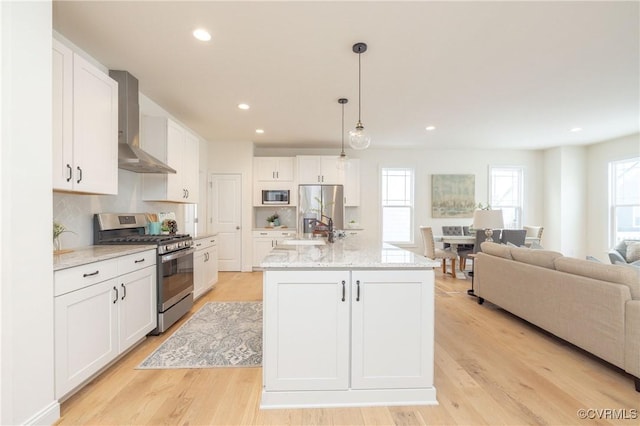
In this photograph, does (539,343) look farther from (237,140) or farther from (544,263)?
(237,140)

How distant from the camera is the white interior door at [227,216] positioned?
5785 mm

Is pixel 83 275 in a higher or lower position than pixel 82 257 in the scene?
lower

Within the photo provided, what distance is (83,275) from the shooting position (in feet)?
6.21

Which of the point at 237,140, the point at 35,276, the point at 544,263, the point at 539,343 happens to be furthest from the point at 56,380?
the point at 237,140

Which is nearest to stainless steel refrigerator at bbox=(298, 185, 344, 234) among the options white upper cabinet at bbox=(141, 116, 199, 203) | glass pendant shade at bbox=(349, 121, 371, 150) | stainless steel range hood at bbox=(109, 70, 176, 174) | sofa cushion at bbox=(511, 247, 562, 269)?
white upper cabinet at bbox=(141, 116, 199, 203)

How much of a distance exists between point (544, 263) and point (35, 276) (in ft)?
12.8

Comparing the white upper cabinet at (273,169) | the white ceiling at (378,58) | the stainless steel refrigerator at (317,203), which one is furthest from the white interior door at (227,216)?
the white ceiling at (378,58)

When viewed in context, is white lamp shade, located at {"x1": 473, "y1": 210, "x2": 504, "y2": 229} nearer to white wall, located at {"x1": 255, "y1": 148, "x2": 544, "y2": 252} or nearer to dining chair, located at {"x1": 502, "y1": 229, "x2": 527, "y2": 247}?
dining chair, located at {"x1": 502, "y1": 229, "x2": 527, "y2": 247}

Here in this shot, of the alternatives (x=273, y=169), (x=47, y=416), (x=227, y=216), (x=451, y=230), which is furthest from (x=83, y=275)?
(x=451, y=230)

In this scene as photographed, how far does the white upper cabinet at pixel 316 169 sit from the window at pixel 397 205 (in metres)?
1.37

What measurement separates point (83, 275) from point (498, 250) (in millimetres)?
4021

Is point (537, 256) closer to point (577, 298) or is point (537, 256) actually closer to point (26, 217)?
point (577, 298)

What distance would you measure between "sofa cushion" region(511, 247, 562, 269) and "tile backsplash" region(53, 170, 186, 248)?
433 centimetres

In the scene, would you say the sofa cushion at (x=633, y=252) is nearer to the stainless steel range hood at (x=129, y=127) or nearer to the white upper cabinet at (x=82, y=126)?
the stainless steel range hood at (x=129, y=127)
